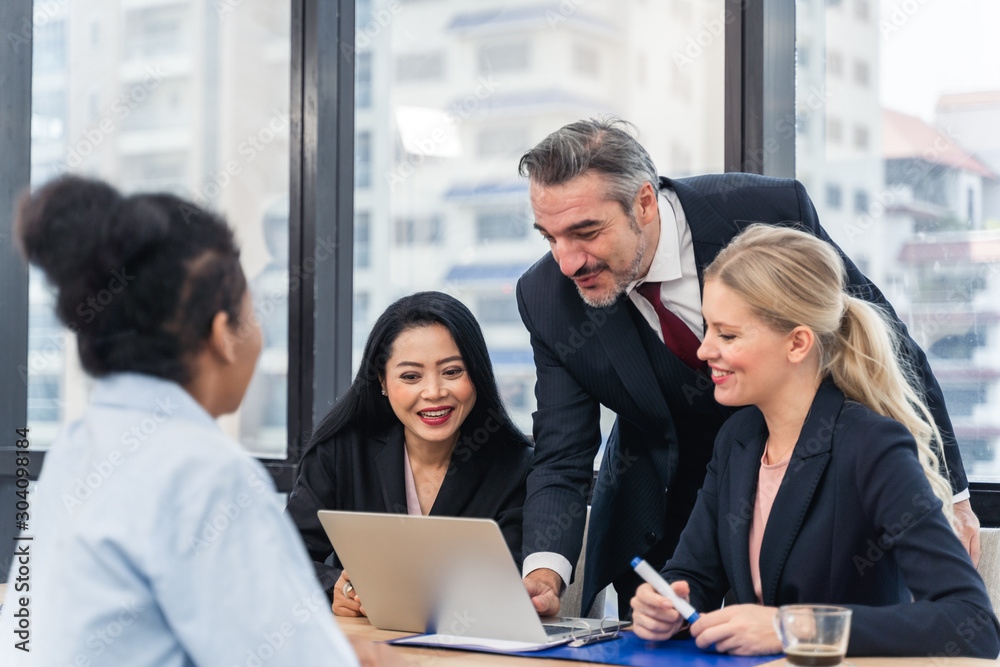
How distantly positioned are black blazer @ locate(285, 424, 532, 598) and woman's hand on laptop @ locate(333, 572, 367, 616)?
0.26 m

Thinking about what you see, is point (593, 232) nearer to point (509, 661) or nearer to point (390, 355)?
point (390, 355)

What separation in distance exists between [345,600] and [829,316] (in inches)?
42.3

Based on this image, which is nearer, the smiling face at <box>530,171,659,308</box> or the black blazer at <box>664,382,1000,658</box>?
the black blazer at <box>664,382,1000,658</box>

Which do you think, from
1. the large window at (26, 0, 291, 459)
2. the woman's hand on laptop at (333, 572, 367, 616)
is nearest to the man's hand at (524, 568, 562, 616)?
the woman's hand on laptop at (333, 572, 367, 616)

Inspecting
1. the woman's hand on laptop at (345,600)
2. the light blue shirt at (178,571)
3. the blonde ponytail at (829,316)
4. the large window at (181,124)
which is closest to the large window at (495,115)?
the large window at (181,124)

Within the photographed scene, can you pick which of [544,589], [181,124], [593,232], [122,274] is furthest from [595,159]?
[181,124]

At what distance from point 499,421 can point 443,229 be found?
1096 mm

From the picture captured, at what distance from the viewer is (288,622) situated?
0.93m

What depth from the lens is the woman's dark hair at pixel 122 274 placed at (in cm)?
102

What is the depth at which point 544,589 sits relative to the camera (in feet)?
6.39

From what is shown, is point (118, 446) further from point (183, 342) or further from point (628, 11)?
point (628, 11)

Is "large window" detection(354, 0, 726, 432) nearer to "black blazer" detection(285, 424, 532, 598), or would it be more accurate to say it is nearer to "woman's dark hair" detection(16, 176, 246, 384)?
"black blazer" detection(285, 424, 532, 598)

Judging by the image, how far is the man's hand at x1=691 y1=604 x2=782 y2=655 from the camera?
151cm

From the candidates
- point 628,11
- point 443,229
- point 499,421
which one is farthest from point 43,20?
point 499,421
